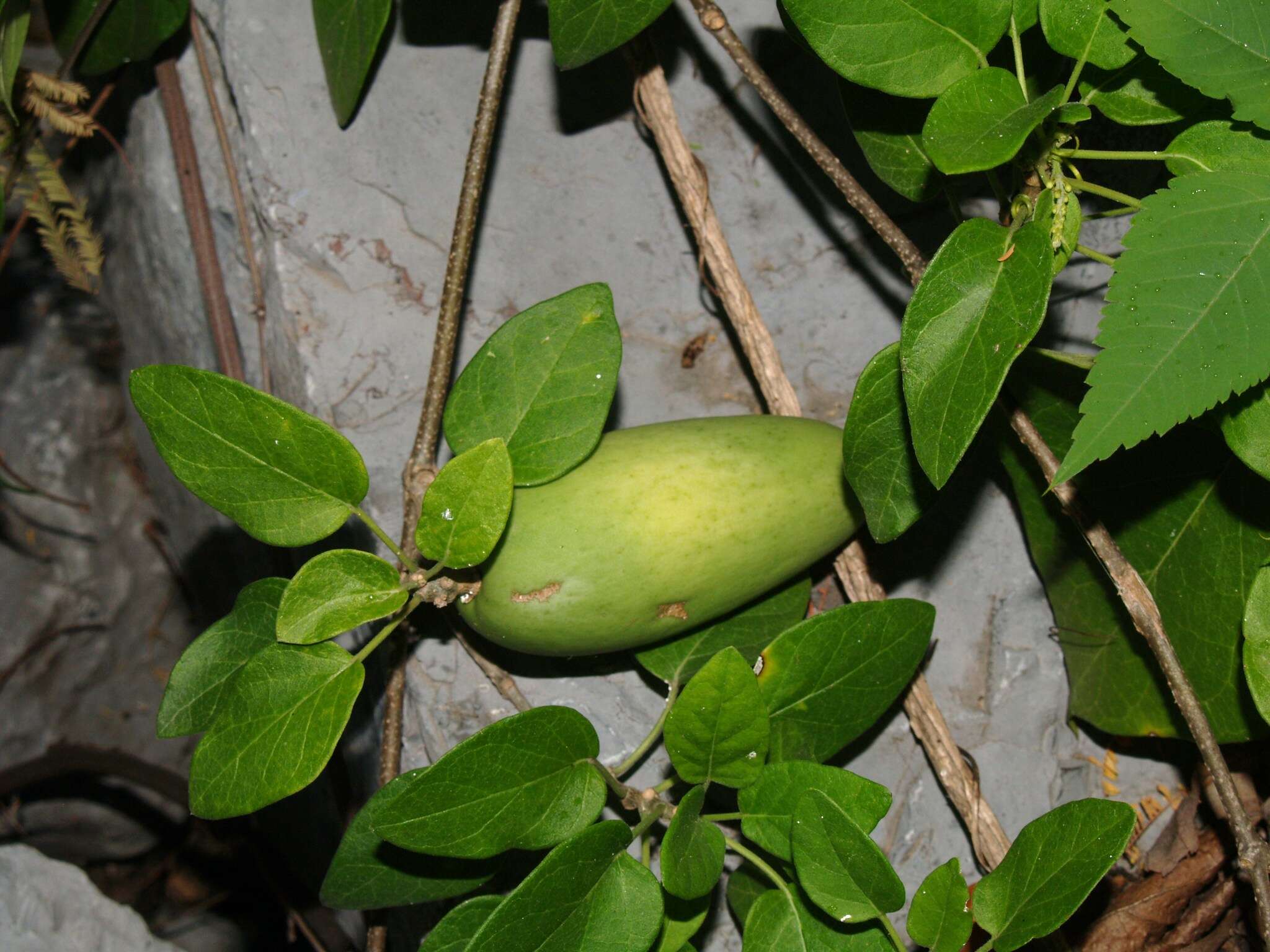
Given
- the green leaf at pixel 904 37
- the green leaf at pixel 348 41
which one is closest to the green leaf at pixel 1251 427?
the green leaf at pixel 904 37

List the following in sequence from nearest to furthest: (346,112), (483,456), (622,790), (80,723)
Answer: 1. (483,456)
2. (622,790)
3. (346,112)
4. (80,723)

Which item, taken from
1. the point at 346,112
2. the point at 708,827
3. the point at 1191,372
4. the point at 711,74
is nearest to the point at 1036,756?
the point at 708,827

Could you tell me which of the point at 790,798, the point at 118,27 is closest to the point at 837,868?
the point at 790,798

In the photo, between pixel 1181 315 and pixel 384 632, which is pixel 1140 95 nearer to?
pixel 1181 315

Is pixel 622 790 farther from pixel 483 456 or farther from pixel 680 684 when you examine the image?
pixel 483 456

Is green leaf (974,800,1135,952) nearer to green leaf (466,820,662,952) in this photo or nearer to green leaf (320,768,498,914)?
green leaf (466,820,662,952)

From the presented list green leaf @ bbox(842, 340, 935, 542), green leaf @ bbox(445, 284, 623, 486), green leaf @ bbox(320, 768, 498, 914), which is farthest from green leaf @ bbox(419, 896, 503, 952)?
green leaf @ bbox(842, 340, 935, 542)
